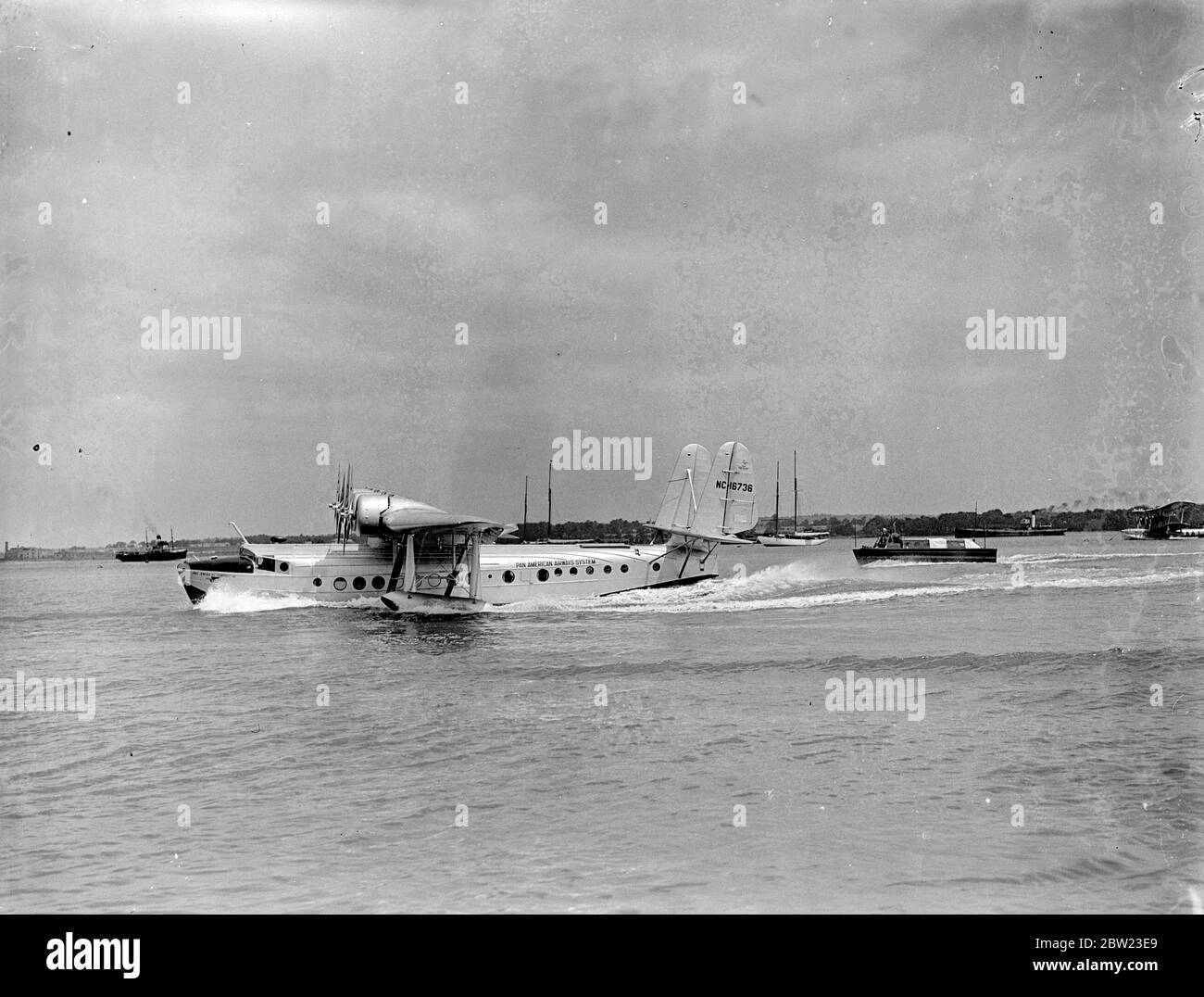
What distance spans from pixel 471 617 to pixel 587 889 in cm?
2497

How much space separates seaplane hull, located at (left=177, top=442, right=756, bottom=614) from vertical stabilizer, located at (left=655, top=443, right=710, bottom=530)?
0.15 feet

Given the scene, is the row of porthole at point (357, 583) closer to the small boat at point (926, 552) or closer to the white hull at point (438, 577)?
the white hull at point (438, 577)

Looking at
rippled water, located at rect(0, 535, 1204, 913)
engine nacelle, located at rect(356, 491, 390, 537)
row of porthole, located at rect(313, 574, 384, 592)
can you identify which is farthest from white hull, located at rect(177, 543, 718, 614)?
rippled water, located at rect(0, 535, 1204, 913)

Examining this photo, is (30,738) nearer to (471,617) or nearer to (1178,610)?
(471,617)

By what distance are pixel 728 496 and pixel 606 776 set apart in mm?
26615

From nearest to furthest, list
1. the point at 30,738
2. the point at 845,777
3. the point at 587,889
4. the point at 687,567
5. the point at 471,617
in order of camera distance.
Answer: the point at 587,889 < the point at 845,777 < the point at 30,738 < the point at 471,617 < the point at 687,567

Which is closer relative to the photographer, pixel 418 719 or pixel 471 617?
pixel 418 719

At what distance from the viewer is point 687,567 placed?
37812 mm

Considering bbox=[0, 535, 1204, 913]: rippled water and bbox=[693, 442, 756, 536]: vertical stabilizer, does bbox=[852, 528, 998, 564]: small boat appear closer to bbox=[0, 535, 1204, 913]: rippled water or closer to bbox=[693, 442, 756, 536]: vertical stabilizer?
bbox=[693, 442, 756, 536]: vertical stabilizer

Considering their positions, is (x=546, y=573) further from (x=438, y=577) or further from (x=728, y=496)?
(x=728, y=496)

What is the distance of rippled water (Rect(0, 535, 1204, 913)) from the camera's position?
338 inches

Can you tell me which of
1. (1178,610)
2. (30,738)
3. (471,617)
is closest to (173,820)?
(30,738)

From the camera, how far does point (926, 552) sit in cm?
7438

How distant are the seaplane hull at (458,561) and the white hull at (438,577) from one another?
0.12 feet
